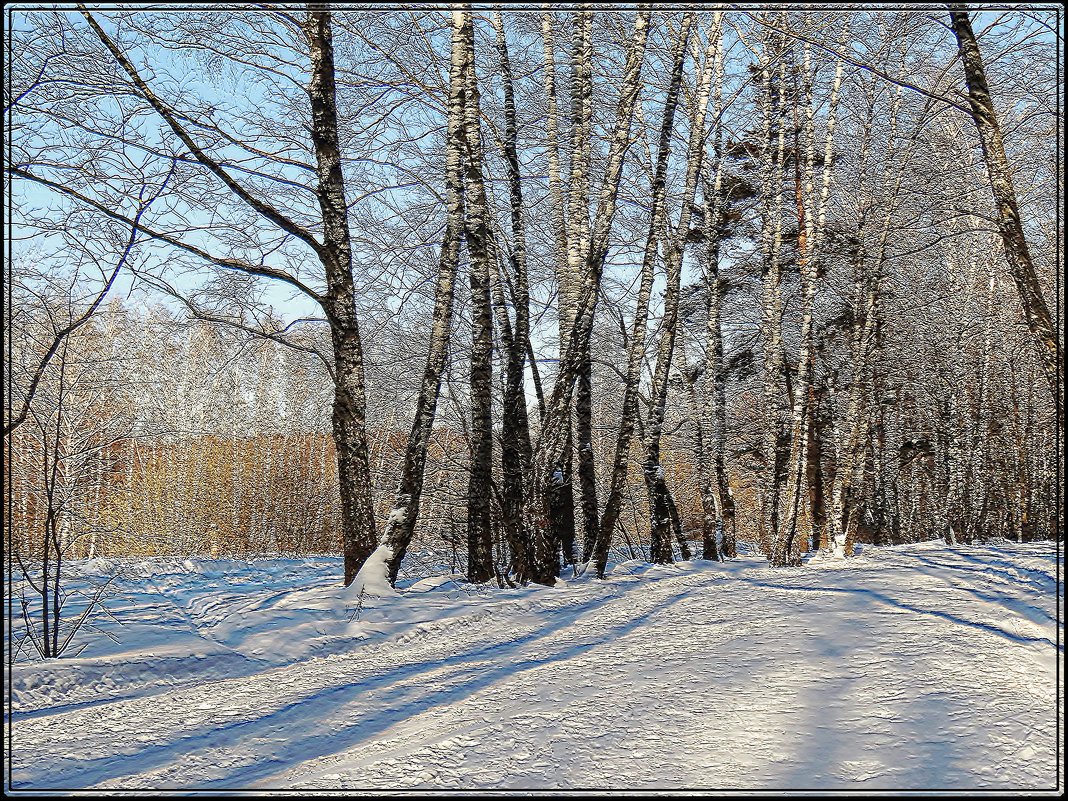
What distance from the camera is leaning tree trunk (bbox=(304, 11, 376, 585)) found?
675 centimetres

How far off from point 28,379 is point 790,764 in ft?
37.3

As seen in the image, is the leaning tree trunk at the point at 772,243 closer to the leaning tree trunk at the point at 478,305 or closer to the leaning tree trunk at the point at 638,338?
the leaning tree trunk at the point at 638,338

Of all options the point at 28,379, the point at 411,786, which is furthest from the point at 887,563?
the point at 28,379

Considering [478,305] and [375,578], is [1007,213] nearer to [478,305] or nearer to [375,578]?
[478,305]

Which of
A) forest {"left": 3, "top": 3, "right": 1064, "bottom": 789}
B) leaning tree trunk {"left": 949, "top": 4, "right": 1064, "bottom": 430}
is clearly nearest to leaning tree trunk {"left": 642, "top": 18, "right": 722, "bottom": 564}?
forest {"left": 3, "top": 3, "right": 1064, "bottom": 789}

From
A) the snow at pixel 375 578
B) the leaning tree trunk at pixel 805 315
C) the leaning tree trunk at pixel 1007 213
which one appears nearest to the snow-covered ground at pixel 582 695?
the snow at pixel 375 578

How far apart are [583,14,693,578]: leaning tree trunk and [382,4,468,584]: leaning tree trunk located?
2191mm

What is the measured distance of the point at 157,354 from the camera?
111 ft

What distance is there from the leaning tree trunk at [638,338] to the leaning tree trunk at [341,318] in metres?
2.56

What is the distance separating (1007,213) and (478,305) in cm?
473

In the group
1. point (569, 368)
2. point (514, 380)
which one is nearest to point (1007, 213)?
point (569, 368)

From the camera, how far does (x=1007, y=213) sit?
529 cm

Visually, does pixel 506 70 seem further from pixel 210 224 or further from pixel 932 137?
pixel 932 137

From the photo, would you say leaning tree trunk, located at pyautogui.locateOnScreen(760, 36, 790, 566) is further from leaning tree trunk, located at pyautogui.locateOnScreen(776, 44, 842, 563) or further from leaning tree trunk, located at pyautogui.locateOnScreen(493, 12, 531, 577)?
leaning tree trunk, located at pyautogui.locateOnScreen(493, 12, 531, 577)
